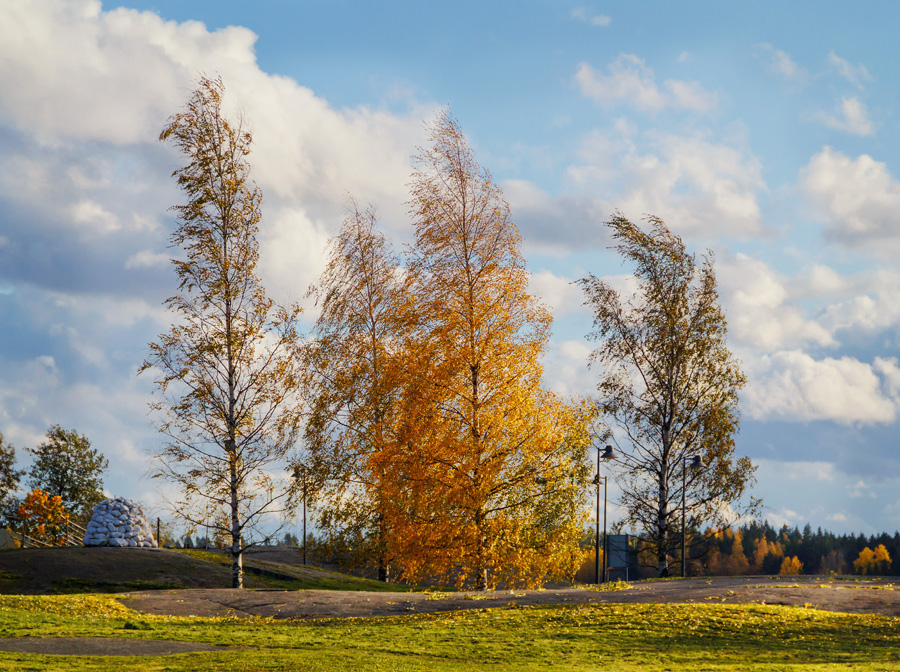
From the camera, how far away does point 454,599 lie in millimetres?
17547

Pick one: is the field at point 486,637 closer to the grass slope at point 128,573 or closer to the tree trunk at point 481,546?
the tree trunk at point 481,546

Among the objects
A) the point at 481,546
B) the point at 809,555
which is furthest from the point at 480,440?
the point at 809,555

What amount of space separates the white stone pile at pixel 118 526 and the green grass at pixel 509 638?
14106 millimetres

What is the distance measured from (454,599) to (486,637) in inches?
177

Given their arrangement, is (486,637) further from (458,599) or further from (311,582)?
(311,582)

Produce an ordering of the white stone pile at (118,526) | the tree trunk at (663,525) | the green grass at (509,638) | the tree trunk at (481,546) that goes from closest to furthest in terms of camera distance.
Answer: the green grass at (509,638) → the tree trunk at (481,546) → the tree trunk at (663,525) → the white stone pile at (118,526)

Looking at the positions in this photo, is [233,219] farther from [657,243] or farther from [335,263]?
[657,243]

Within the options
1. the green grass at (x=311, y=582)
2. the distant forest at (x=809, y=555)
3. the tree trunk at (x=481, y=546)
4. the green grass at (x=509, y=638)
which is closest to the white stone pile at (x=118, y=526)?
the green grass at (x=311, y=582)

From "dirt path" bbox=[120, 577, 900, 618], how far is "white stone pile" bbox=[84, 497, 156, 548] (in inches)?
509

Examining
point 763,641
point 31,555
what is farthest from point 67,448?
point 763,641

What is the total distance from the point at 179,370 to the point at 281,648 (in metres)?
11.6

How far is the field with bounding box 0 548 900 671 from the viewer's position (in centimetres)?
1092

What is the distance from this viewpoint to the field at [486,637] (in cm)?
1092

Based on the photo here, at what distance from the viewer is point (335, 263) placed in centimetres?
3052
